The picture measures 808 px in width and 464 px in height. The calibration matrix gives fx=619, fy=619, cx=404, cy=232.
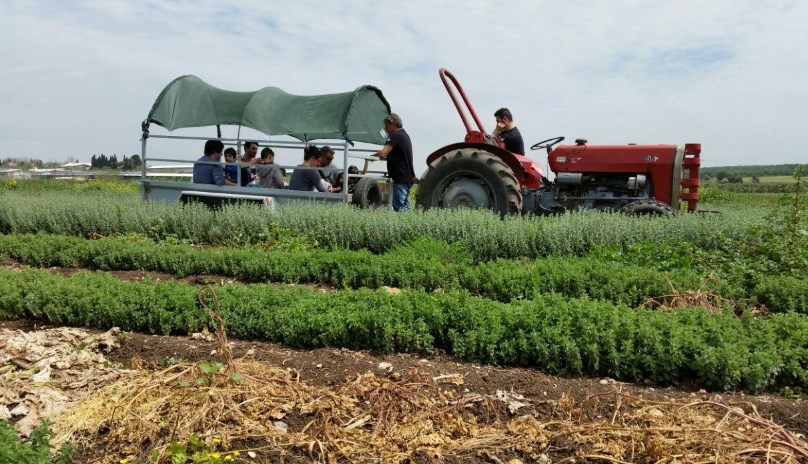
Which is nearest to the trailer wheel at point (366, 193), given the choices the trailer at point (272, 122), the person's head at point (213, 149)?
the trailer at point (272, 122)

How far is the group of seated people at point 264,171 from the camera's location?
33.1 feet

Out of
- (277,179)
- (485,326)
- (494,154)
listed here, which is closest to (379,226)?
(494,154)

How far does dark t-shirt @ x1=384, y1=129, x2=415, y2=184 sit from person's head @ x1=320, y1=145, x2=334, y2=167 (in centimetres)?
104

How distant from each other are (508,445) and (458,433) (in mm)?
274

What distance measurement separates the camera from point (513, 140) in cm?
982

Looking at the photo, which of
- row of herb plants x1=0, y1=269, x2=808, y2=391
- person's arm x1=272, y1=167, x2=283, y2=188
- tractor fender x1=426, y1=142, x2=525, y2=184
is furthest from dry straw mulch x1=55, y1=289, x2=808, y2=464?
person's arm x1=272, y1=167, x2=283, y2=188

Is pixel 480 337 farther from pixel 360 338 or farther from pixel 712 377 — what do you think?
pixel 712 377

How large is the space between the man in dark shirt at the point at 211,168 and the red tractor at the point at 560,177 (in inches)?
135

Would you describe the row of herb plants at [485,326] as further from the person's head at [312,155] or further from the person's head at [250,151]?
the person's head at [250,151]

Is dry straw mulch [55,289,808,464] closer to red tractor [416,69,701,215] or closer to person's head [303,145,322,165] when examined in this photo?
red tractor [416,69,701,215]

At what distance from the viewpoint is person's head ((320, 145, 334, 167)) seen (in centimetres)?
1012

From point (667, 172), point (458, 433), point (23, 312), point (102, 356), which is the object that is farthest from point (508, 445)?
point (667, 172)

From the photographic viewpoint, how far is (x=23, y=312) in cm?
533

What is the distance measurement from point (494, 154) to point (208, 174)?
15.9 feet
